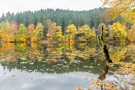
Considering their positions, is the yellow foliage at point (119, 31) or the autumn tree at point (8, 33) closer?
the yellow foliage at point (119, 31)

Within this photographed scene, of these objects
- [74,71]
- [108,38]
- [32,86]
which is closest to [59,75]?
[74,71]

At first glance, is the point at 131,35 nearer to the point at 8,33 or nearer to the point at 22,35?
the point at 22,35

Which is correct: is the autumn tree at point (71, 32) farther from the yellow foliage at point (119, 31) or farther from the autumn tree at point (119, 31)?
the autumn tree at point (119, 31)

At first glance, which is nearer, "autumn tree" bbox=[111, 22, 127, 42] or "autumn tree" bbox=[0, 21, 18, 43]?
"autumn tree" bbox=[111, 22, 127, 42]

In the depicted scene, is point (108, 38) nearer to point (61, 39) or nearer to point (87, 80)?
point (61, 39)

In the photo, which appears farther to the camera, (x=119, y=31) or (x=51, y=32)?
(x=51, y=32)

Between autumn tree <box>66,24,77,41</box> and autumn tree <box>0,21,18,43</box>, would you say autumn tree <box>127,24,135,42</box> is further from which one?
autumn tree <box>0,21,18,43</box>

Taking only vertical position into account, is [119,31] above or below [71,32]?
below

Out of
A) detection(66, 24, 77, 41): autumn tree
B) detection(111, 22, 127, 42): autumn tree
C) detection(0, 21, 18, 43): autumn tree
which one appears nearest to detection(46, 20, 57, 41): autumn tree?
detection(66, 24, 77, 41): autumn tree

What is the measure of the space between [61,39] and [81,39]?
312 inches

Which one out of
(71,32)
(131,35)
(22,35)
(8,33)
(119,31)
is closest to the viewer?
(131,35)

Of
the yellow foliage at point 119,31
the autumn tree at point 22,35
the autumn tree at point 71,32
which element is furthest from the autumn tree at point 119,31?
→ the autumn tree at point 22,35

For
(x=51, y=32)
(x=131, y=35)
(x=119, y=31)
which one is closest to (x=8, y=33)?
(x=51, y=32)

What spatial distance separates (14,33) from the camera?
8256 cm
